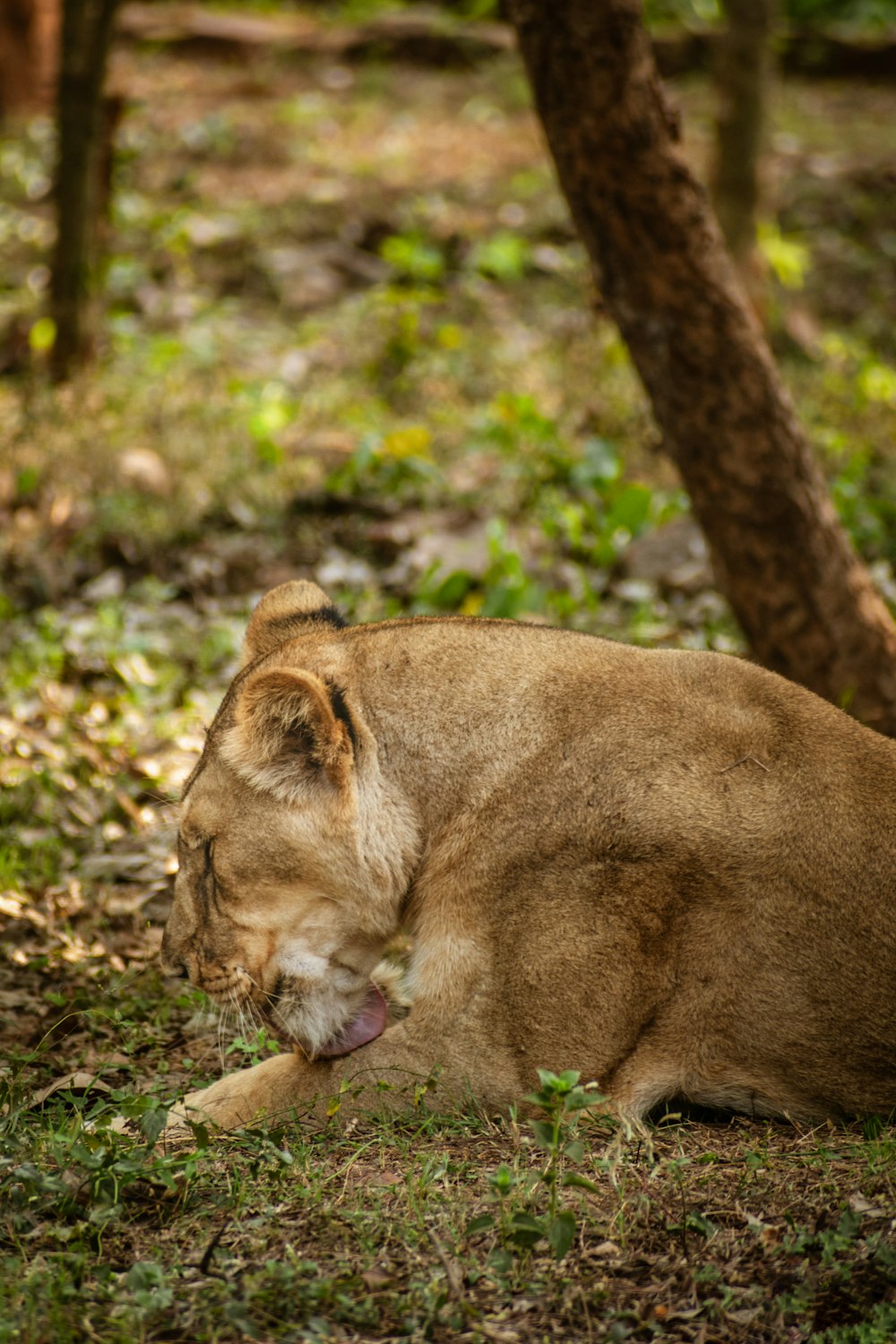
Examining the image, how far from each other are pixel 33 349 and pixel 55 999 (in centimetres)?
684

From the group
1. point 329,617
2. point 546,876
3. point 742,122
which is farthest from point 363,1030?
point 742,122

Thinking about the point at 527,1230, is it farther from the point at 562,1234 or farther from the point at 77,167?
the point at 77,167

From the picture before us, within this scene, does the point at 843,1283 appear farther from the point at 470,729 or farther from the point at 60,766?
the point at 60,766

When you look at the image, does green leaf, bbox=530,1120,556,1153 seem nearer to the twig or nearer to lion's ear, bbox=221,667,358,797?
the twig

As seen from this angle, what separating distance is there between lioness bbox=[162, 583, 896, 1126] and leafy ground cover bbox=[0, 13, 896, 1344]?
7.4 inches

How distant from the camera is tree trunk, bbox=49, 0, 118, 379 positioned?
9.04 m

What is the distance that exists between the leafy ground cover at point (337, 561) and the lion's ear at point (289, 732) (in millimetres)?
806

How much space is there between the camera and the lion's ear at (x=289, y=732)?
352 cm

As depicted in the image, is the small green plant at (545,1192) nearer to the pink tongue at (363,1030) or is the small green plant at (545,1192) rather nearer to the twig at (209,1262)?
the twig at (209,1262)

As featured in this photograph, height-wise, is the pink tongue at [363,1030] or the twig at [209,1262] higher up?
the twig at [209,1262]

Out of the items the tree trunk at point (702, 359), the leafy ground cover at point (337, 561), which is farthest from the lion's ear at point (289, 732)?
the tree trunk at point (702, 359)

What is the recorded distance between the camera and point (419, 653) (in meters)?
3.84

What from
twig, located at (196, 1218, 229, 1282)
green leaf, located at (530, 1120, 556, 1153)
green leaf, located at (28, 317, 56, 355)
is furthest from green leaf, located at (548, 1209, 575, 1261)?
green leaf, located at (28, 317, 56, 355)

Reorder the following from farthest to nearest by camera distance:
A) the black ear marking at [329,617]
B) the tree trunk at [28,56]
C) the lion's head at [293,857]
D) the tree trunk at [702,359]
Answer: the tree trunk at [28,56] → the tree trunk at [702,359] → the black ear marking at [329,617] → the lion's head at [293,857]
